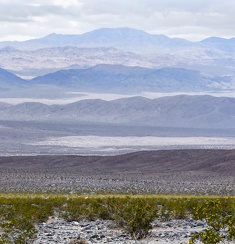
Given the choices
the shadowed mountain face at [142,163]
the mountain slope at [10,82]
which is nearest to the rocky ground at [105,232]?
the shadowed mountain face at [142,163]

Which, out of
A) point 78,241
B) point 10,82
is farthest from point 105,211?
point 10,82

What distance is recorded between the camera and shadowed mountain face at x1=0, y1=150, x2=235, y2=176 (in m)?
54.9

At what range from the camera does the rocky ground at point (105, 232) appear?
1420cm

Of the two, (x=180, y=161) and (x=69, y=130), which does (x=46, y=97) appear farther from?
(x=180, y=161)

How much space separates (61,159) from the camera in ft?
201

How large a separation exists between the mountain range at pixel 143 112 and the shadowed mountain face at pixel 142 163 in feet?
185

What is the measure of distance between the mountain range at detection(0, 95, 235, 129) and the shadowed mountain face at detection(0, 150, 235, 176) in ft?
185

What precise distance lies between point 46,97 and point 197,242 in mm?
150642

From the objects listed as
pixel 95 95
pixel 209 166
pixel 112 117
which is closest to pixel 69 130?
pixel 112 117

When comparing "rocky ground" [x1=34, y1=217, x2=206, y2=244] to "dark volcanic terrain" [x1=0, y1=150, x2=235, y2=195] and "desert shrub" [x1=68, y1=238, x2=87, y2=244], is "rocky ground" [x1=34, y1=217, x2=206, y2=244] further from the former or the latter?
"dark volcanic terrain" [x1=0, y1=150, x2=235, y2=195]

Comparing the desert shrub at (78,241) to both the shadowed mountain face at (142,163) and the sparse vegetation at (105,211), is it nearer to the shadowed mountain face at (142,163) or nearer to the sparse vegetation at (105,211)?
the sparse vegetation at (105,211)

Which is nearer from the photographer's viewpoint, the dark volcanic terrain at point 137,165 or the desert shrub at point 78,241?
the desert shrub at point 78,241

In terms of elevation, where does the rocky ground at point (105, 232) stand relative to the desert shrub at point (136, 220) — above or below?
below

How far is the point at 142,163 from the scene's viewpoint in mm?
60250
